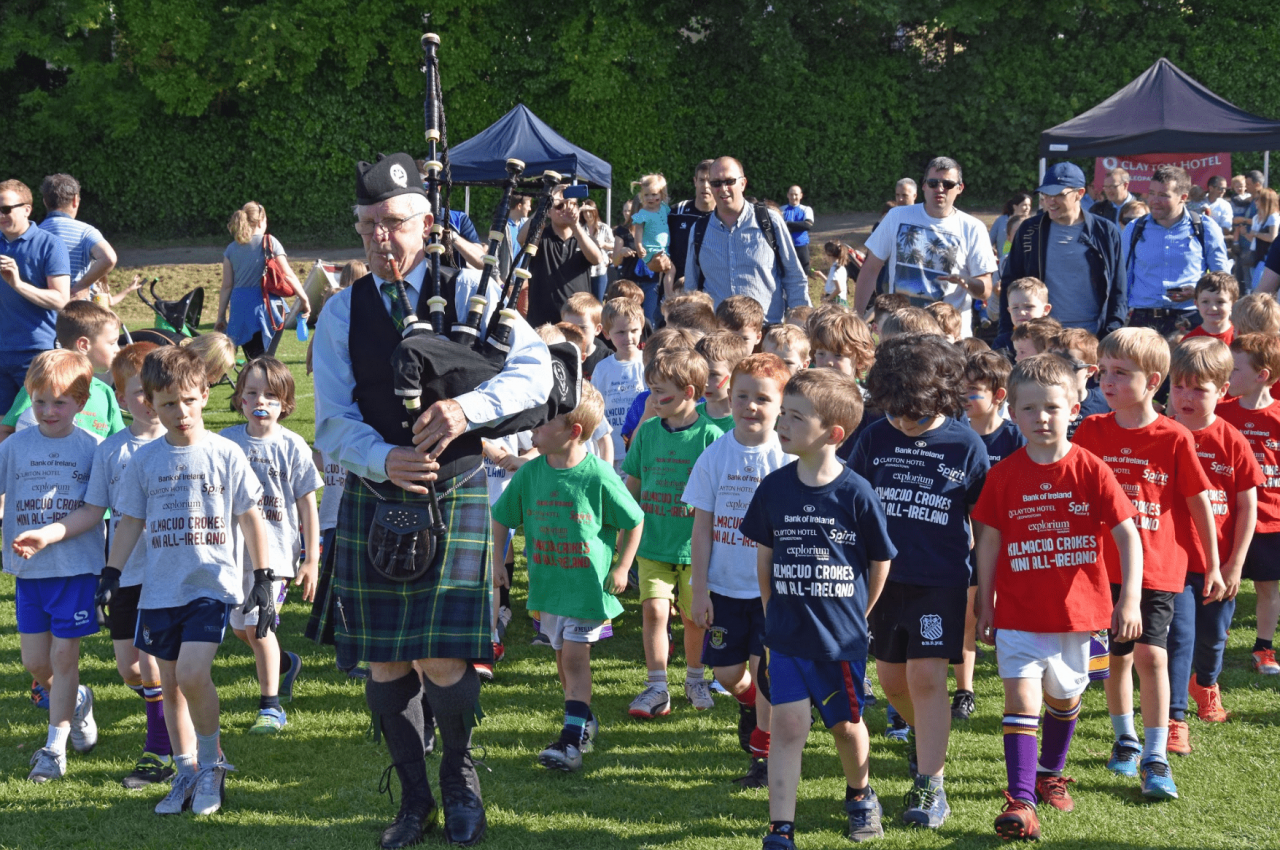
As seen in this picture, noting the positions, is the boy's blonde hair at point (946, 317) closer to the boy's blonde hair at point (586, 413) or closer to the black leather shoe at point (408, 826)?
the boy's blonde hair at point (586, 413)

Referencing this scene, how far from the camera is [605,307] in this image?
6754 mm

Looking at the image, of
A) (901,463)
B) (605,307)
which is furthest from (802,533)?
(605,307)

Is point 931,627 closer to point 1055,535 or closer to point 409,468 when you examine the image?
point 1055,535

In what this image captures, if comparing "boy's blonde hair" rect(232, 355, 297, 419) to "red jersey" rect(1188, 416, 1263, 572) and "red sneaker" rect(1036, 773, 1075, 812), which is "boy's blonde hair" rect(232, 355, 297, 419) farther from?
"red jersey" rect(1188, 416, 1263, 572)

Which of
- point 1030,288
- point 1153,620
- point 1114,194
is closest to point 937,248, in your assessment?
point 1030,288

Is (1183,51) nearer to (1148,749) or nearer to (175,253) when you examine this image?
(175,253)

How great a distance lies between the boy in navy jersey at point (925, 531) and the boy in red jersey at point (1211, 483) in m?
1.03

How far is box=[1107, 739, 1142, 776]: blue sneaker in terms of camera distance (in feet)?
14.0

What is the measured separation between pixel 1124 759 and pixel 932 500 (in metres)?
1.26

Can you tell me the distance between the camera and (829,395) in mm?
3689

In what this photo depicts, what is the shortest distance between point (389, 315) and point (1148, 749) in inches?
114

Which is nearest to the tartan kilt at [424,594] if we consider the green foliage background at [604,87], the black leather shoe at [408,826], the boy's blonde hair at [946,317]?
the black leather shoe at [408,826]

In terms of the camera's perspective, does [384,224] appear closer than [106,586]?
Yes

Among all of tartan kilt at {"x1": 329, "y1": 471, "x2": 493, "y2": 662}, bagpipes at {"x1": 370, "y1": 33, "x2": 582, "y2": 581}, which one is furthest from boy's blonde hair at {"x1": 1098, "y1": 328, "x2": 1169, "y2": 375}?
tartan kilt at {"x1": 329, "y1": 471, "x2": 493, "y2": 662}
